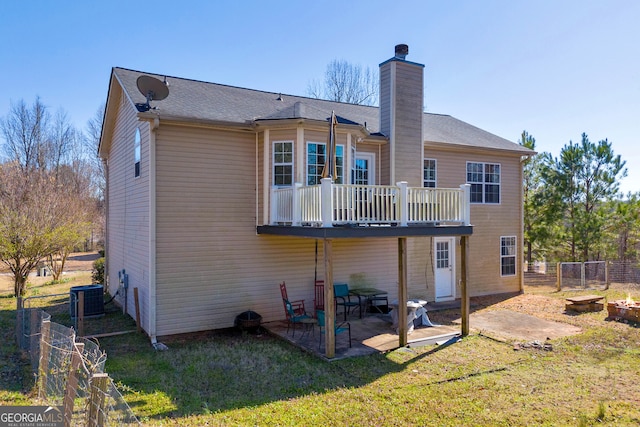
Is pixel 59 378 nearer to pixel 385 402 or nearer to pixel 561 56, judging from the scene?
pixel 385 402

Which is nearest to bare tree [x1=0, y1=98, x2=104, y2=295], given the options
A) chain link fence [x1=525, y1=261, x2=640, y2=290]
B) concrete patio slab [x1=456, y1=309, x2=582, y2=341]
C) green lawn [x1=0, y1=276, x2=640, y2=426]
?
green lawn [x1=0, y1=276, x2=640, y2=426]

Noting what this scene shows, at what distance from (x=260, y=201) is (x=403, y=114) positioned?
503cm

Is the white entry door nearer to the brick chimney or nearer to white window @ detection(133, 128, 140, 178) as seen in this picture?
the brick chimney

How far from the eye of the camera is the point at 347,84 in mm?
29547

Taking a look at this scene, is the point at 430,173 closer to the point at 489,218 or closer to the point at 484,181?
the point at 484,181

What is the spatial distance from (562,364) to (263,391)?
17.4ft

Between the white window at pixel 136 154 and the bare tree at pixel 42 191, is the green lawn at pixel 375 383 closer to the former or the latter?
the white window at pixel 136 154

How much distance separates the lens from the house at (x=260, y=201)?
28.4ft

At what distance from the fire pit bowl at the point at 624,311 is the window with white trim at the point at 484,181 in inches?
187

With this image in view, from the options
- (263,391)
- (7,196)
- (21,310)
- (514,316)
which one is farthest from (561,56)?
(7,196)

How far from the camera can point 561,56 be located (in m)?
11.7

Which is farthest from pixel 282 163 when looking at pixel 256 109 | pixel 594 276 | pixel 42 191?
pixel 42 191

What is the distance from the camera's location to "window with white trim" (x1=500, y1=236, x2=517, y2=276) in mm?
14258

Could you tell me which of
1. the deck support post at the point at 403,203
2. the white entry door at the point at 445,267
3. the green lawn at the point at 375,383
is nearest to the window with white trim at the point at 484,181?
the white entry door at the point at 445,267
